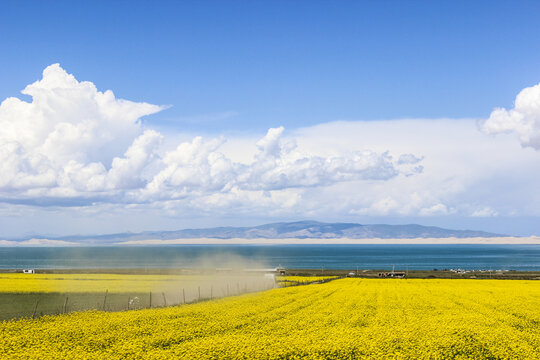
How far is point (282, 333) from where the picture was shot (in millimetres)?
31703

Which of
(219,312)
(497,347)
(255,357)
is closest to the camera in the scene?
(255,357)

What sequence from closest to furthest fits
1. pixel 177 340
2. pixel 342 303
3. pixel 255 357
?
pixel 255 357 < pixel 177 340 < pixel 342 303

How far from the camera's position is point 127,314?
3819cm

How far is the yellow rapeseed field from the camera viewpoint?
2598cm

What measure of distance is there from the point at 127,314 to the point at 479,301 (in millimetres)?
35910

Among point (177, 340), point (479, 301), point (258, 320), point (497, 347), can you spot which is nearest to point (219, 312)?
point (258, 320)

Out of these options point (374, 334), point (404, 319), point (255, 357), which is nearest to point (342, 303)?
point (404, 319)

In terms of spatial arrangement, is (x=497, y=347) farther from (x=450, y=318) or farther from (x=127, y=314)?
(x=127, y=314)

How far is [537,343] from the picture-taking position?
29.0m

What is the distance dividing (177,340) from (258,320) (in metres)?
8.70

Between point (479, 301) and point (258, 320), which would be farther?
point (479, 301)

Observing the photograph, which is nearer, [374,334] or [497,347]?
[497,347]

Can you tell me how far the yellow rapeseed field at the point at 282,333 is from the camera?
26.0 meters

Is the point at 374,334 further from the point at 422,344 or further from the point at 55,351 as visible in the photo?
the point at 55,351
